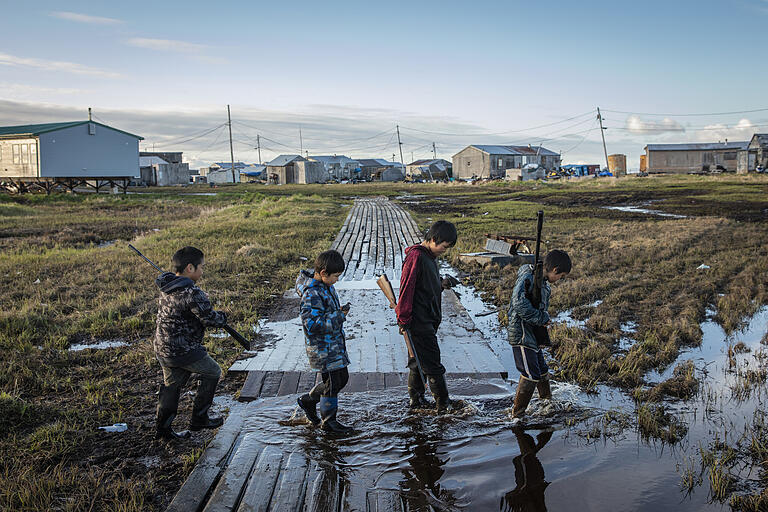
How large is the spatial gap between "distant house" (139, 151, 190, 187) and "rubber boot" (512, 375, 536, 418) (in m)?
65.2

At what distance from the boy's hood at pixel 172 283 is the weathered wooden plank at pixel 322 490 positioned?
1642mm

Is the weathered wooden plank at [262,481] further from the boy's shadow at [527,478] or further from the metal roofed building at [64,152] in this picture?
the metal roofed building at [64,152]

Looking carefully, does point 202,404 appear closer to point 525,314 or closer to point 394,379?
point 394,379

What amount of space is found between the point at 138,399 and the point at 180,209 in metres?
25.3

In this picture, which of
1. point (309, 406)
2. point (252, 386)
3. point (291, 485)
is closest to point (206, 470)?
point (291, 485)

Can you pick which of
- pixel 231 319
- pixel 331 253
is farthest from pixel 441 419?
pixel 231 319

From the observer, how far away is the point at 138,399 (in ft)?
17.1

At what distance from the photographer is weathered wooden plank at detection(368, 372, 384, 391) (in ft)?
17.8

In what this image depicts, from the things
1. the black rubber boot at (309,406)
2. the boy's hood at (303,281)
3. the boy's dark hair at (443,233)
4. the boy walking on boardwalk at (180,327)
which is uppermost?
the boy's dark hair at (443,233)

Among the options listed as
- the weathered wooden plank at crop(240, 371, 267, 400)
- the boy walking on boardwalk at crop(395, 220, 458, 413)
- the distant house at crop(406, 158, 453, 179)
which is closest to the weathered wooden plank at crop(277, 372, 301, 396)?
the weathered wooden plank at crop(240, 371, 267, 400)

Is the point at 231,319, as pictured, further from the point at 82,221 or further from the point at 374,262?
the point at 82,221

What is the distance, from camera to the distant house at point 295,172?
77.4 m

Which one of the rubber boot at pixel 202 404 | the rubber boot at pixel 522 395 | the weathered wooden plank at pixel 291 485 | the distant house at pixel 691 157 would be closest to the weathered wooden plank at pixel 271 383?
the rubber boot at pixel 202 404

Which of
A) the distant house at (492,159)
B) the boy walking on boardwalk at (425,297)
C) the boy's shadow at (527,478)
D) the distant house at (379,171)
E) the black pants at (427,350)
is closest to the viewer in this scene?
the boy's shadow at (527,478)
